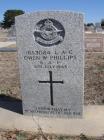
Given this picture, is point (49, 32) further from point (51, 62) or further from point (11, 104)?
point (11, 104)

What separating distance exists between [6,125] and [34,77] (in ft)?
2.89

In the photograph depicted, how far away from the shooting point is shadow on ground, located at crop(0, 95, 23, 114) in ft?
19.2

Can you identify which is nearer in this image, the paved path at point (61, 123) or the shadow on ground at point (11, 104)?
the paved path at point (61, 123)

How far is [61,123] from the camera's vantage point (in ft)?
17.1

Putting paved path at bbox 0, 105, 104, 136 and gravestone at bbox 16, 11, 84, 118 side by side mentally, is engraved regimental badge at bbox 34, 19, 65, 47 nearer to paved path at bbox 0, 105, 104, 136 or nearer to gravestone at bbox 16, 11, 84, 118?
gravestone at bbox 16, 11, 84, 118

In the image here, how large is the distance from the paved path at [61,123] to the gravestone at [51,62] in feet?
0.57

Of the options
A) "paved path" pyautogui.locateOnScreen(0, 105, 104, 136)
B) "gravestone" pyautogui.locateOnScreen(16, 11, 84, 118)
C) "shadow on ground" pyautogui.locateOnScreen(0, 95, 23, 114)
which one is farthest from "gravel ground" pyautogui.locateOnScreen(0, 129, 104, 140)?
"shadow on ground" pyautogui.locateOnScreen(0, 95, 23, 114)

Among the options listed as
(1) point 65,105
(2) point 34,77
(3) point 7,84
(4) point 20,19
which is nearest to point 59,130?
(1) point 65,105

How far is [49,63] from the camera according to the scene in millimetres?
5293

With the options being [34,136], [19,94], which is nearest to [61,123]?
[34,136]

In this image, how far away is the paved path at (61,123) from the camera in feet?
16.1

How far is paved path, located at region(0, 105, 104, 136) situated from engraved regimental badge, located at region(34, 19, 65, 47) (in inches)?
48.0

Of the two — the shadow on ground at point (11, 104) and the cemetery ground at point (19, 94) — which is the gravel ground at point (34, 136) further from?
the shadow on ground at point (11, 104)

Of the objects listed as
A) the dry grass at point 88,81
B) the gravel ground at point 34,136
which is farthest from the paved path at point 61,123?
the dry grass at point 88,81
